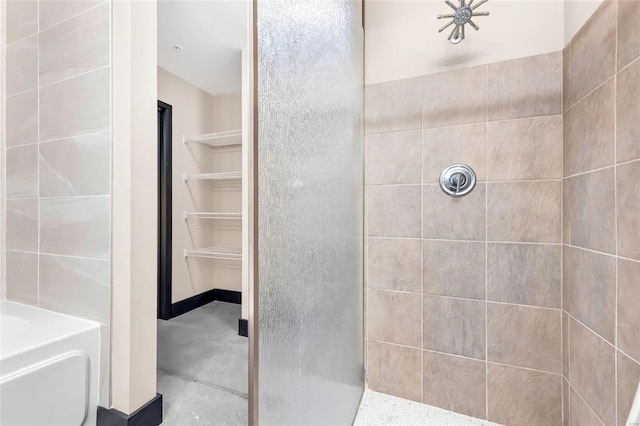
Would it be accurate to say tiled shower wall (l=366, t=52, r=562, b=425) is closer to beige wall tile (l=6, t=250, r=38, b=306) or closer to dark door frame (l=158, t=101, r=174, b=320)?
beige wall tile (l=6, t=250, r=38, b=306)

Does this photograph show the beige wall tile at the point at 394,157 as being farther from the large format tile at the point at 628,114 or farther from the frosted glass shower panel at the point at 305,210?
the large format tile at the point at 628,114

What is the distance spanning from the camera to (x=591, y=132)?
89 centimetres

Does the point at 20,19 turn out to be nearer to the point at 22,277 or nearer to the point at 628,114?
the point at 22,277

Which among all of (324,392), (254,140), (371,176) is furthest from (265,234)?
(371,176)

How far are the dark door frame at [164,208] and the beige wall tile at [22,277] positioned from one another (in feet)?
3.37

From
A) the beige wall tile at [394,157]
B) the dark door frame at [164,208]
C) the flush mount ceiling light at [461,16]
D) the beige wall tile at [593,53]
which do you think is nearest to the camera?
the beige wall tile at [593,53]

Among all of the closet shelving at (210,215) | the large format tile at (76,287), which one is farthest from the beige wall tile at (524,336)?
the closet shelving at (210,215)

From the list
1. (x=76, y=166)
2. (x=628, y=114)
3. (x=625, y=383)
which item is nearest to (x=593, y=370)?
(x=625, y=383)

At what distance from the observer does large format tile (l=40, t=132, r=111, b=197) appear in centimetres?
106

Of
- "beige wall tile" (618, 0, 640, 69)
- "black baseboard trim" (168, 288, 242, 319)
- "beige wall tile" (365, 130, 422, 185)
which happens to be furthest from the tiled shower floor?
"black baseboard trim" (168, 288, 242, 319)

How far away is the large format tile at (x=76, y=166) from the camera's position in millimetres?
1063

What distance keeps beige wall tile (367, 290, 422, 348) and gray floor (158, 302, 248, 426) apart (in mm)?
745

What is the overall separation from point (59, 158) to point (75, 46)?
46cm

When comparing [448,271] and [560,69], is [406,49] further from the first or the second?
[448,271]
